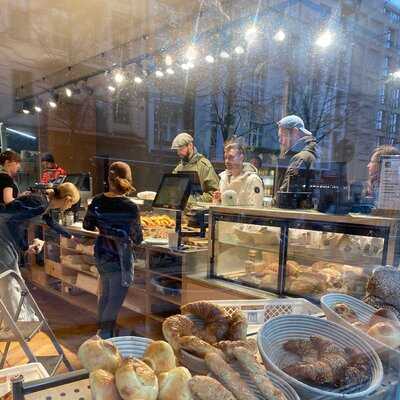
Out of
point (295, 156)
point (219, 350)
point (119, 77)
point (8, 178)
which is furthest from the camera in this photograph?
point (119, 77)

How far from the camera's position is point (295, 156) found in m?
1.88

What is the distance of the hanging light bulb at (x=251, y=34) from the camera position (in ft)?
12.9

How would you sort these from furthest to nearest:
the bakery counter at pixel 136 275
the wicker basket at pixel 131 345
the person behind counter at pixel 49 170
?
1. the person behind counter at pixel 49 170
2. the bakery counter at pixel 136 275
3. the wicker basket at pixel 131 345

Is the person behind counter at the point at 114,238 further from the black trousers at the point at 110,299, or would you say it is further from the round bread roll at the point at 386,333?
the round bread roll at the point at 386,333

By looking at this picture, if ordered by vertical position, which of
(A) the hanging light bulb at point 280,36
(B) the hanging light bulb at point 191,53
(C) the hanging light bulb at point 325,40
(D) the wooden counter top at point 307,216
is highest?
(A) the hanging light bulb at point 280,36

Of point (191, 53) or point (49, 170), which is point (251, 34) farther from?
point (49, 170)

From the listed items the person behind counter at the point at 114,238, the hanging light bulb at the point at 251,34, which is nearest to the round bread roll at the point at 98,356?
the person behind counter at the point at 114,238

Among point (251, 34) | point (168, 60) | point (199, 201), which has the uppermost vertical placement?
point (251, 34)

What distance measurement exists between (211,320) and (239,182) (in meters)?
1.67

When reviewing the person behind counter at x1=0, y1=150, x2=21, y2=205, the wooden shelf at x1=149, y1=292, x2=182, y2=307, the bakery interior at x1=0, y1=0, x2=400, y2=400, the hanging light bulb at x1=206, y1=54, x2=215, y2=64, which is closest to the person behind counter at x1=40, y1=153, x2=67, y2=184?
the bakery interior at x1=0, y1=0, x2=400, y2=400

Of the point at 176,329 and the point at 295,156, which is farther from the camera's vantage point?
the point at 295,156

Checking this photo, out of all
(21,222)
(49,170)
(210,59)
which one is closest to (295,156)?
(21,222)

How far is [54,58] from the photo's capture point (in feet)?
10.7

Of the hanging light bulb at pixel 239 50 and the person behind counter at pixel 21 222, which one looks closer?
the person behind counter at pixel 21 222
